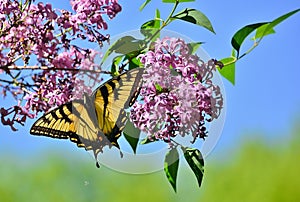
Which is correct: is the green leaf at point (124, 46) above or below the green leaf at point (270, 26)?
above

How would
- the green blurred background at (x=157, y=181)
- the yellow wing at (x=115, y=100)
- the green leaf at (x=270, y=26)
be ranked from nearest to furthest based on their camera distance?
the green leaf at (x=270, y=26) → the yellow wing at (x=115, y=100) → the green blurred background at (x=157, y=181)

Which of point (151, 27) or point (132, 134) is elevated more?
point (151, 27)

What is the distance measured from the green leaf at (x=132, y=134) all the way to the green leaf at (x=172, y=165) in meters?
0.05

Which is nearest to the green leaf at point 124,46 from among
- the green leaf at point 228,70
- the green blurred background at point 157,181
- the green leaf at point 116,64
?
the green leaf at point 116,64

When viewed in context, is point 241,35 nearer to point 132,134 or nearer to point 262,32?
point 262,32

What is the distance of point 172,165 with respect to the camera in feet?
2.41

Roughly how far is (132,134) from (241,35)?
20 centimetres

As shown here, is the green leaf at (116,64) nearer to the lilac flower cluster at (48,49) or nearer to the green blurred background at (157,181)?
the lilac flower cluster at (48,49)

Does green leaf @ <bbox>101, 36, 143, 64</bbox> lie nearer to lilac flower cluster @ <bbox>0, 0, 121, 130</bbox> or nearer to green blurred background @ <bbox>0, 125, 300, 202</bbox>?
lilac flower cluster @ <bbox>0, 0, 121, 130</bbox>

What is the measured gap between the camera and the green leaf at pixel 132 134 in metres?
0.74

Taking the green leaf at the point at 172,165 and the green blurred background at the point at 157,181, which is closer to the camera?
the green leaf at the point at 172,165

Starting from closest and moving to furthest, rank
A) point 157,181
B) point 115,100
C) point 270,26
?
point 270,26 → point 115,100 → point 157,181

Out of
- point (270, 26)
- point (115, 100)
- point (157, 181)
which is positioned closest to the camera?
point (270, 26)

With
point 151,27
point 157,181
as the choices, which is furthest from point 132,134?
point 157,181
